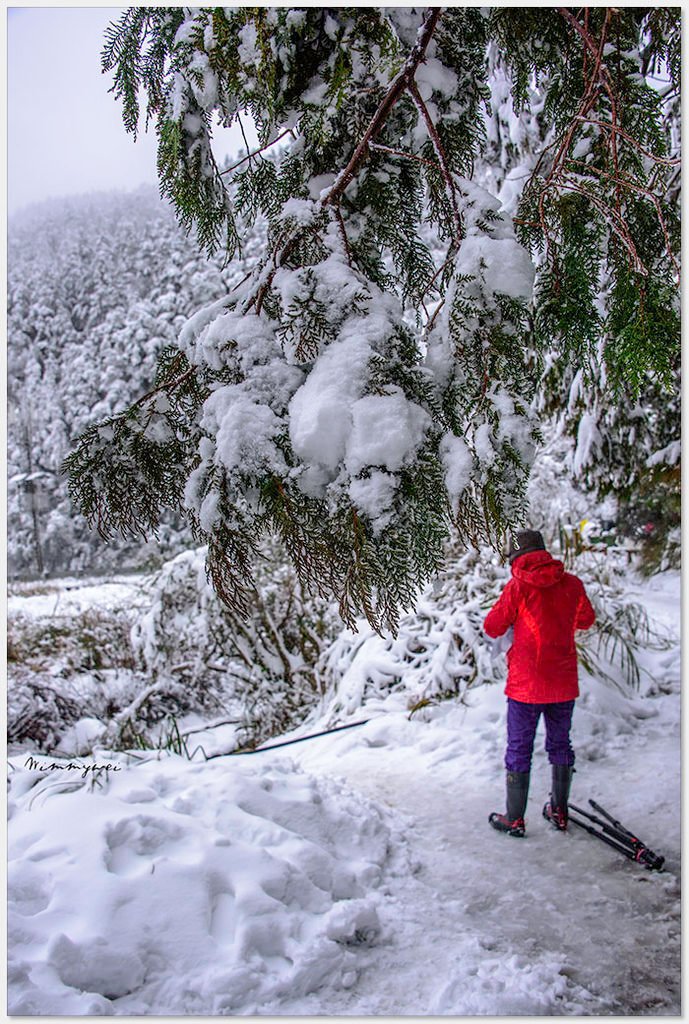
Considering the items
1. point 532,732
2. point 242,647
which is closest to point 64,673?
point 242,647

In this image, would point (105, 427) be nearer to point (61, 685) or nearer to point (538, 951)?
→ point (538, 951)

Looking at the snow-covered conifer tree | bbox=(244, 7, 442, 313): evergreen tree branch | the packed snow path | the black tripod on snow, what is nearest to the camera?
the snow-covered conifer tree

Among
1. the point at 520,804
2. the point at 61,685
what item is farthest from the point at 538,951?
the point at 61,685

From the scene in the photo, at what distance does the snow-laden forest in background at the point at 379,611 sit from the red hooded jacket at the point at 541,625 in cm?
63

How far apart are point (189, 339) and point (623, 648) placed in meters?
3.94

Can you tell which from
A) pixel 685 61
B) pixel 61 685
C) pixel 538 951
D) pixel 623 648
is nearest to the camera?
pixel 685 61

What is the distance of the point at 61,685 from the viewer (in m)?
5.06

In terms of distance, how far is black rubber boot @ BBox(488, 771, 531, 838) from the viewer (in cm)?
276

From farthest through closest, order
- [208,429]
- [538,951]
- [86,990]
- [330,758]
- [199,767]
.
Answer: [330,758] < [199,767] < [538,951] < [86,990] < [208,429]

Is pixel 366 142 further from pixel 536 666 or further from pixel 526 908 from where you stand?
pixel 526 908

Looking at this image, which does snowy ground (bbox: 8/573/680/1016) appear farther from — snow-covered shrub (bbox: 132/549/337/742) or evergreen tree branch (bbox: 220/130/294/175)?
snow-covered shrub (bbox: 132/549/337/742)

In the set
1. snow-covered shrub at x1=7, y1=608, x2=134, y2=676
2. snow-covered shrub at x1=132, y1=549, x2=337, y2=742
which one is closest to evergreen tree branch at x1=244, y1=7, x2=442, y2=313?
snow-covered shrub at x1=132, y1=549, x2=337, y2=742

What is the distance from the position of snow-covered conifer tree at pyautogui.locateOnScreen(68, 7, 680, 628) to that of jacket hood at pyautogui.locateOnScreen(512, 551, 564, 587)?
122 cm

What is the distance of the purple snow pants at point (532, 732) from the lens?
277 centimetres
